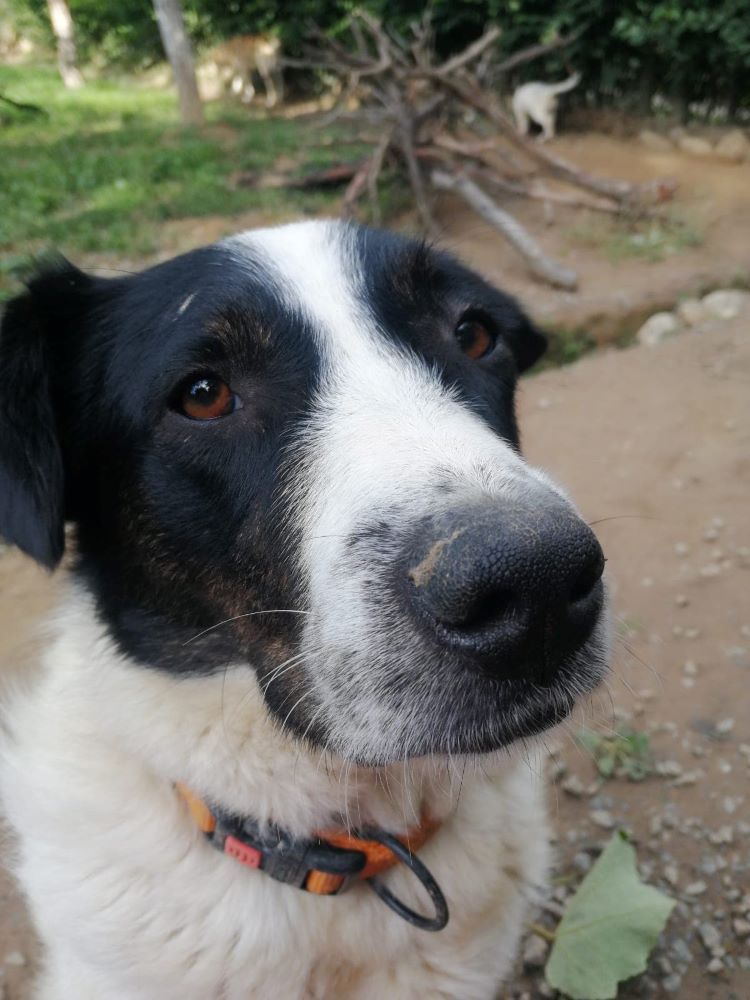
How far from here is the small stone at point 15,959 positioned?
8.18ft

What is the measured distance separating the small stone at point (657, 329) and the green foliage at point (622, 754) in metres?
4.17

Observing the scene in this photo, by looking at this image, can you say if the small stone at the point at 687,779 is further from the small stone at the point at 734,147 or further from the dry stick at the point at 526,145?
the small stone at the point at 734,147

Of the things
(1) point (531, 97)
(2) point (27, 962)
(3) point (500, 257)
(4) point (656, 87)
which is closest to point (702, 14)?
(4) point (656, 87)

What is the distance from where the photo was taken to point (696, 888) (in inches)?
97.8

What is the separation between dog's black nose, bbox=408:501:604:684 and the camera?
1099 mm

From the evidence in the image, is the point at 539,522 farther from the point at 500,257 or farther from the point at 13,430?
the point at 500,257

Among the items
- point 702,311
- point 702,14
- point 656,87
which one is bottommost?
point 702,311

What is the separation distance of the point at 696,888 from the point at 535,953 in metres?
0.57

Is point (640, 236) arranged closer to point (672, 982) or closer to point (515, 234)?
point (515, 234)

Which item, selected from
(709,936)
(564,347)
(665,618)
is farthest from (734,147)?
(709,936)

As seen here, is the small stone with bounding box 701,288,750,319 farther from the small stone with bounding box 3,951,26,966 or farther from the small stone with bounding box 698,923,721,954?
the small stone with bounding box 3,951,26,966

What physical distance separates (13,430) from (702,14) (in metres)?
10.8

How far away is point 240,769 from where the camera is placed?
1696 mm

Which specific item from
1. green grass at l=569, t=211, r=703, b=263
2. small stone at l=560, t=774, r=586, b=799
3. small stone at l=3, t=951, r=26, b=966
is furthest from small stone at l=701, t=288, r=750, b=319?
small stone at l=3, t=951, r=26, b=966
